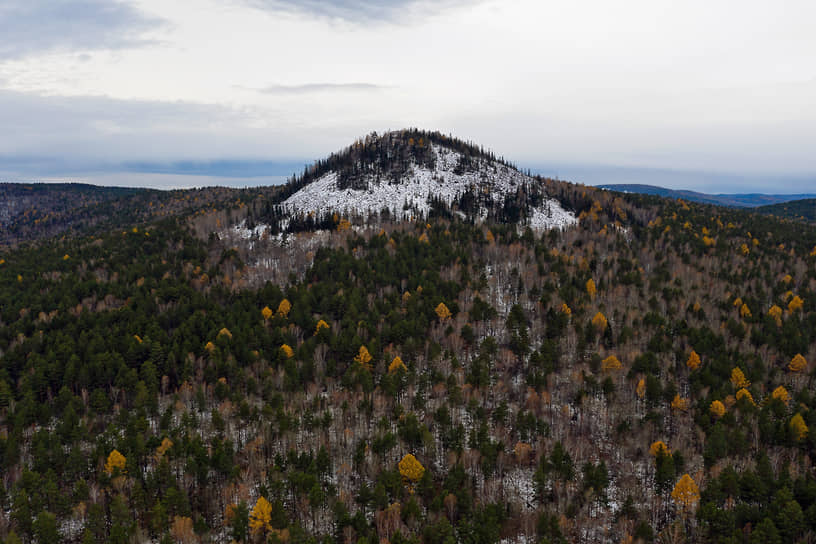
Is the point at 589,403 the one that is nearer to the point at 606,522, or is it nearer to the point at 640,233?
the point at 606,522

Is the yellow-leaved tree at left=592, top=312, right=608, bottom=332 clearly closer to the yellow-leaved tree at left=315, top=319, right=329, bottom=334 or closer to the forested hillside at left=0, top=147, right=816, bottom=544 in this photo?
the forested hillside at left=0, top=147, right=816, bottom=544

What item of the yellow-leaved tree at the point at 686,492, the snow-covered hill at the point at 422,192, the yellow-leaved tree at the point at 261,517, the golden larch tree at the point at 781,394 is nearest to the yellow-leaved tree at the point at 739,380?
the golden larch tree at the point at 781,394

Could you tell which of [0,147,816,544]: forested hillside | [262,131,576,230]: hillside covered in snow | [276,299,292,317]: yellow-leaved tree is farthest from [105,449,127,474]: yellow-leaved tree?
[262,131,576,230]: hillside covered in snow

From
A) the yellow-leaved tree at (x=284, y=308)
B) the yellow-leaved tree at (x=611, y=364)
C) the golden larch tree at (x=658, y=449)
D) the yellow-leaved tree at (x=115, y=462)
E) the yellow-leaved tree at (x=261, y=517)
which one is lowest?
the yellow-leaved tree at (x=261, y=517)

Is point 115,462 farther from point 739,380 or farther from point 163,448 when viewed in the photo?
point 739,380

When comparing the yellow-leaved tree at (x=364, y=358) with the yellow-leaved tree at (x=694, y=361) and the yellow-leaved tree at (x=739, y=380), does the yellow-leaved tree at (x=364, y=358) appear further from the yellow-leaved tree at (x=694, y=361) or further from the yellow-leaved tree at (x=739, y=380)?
the yellow-leaved tree at (x=739, y=380)

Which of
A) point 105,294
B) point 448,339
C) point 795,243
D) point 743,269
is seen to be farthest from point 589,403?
point 795,243
